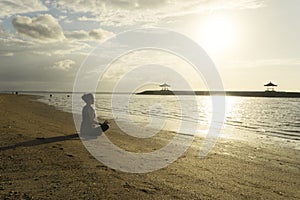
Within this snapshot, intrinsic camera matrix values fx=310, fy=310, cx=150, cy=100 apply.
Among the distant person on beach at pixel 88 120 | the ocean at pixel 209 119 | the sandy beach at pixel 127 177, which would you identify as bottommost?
the ocean at pixel 209 119

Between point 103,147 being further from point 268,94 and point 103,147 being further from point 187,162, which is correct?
point 268,94

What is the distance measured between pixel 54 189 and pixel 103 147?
5746mm

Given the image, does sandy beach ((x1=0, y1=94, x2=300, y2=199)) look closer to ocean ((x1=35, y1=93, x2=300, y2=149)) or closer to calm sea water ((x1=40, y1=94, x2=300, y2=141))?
ocean ((x1=35, y1=93, x2=300, y2=149))

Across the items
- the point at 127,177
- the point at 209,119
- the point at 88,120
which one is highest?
the point at 88,120

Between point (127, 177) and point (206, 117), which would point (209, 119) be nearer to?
point (206, 117)

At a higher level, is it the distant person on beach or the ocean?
the distant person on beach

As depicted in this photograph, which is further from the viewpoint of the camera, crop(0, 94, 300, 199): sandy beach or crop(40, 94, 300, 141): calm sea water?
crop(40, 94, 300, 141): calm sea water

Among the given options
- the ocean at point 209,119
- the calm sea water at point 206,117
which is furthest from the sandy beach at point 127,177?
the calm sea water at point 206,117

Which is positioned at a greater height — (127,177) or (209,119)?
(127,177)

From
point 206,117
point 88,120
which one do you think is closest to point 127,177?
→ point 88,120

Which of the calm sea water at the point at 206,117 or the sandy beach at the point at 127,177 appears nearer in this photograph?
the sandy beach at the point at 127,177

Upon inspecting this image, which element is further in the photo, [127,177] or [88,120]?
[88,120]

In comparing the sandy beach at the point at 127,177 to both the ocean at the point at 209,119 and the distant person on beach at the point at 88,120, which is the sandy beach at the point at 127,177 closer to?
the distant person on beach at the point at 88,120

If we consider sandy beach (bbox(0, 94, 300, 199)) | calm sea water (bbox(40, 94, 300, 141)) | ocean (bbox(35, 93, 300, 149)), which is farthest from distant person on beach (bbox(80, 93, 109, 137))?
calm sea water (bbox(40, 94, 300, 141))
